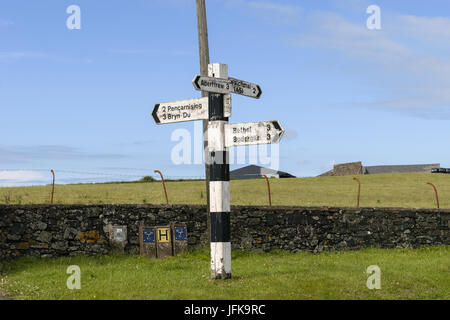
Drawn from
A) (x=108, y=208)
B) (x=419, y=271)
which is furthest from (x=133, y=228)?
(x=419, y=271)

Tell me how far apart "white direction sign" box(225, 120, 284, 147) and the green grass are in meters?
2.70

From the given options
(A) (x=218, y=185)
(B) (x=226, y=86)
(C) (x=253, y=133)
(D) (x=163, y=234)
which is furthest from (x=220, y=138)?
(D) (x=163, y=234)

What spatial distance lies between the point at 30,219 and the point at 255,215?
6.57m

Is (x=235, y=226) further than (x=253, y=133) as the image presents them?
Yes

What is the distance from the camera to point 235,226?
15742mm

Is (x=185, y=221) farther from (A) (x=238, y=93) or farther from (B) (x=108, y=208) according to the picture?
(A) (x=238, y=93)

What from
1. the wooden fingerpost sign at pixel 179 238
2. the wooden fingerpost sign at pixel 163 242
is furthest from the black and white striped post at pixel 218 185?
the wooden fingerpost sign at pixel 179 238

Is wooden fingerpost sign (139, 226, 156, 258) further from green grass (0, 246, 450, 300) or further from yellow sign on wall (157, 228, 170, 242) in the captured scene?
green grass (0, 246, 450, 300)

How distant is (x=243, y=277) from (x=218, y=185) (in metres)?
→ 2.01

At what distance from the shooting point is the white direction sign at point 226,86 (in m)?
9.68

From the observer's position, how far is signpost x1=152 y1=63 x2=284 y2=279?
10.0 meters

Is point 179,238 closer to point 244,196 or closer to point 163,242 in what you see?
point 163,242

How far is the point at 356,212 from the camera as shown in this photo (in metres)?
16.9

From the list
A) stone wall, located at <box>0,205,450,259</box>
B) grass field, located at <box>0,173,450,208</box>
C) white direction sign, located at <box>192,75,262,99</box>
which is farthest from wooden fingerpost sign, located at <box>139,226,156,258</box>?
grass field, located at <box>0,173,450,208</box>
